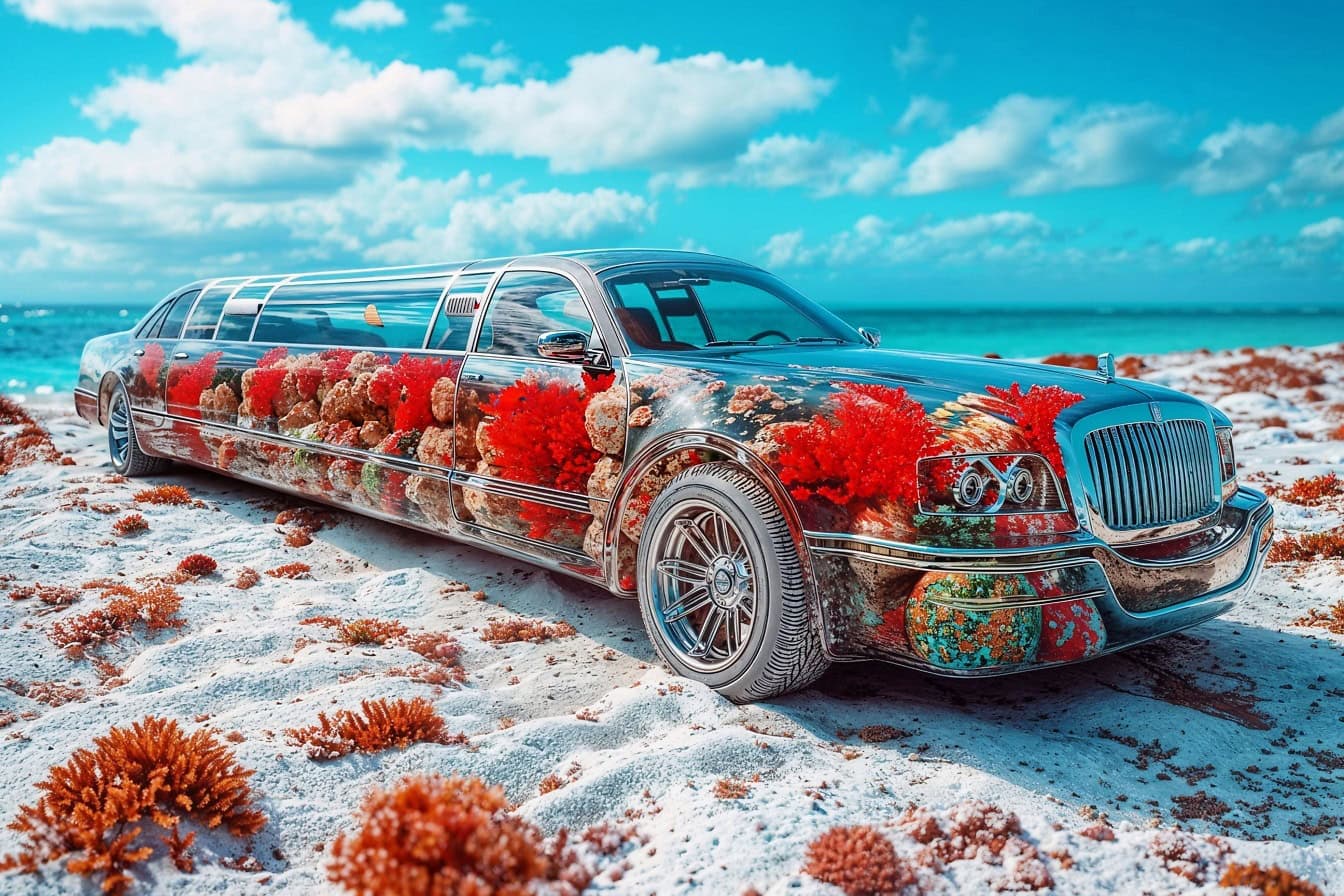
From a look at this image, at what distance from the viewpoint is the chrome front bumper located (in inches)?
129

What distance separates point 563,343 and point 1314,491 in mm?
5942

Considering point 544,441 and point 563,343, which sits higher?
point 563,343

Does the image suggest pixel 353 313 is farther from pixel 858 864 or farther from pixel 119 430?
pixel 858 864

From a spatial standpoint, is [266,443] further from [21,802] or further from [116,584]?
[21,802]

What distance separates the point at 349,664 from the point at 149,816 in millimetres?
1430

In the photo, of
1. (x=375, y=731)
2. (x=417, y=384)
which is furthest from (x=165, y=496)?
(x=375, y=731)

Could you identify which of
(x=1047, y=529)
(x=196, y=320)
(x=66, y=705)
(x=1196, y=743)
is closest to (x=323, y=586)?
(x=66, y=705)

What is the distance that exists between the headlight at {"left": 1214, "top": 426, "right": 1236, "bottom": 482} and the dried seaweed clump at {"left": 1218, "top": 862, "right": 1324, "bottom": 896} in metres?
1.99

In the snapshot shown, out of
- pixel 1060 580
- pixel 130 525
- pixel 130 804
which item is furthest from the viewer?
pixel 130 525

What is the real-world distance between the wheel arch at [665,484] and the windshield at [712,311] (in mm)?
619

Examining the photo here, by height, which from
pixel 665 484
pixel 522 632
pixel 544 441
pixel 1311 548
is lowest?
pixel 522 632

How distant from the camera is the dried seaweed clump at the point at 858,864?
2572 millimetres

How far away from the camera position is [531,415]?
466 cm

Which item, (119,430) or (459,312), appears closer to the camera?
(459,312)
